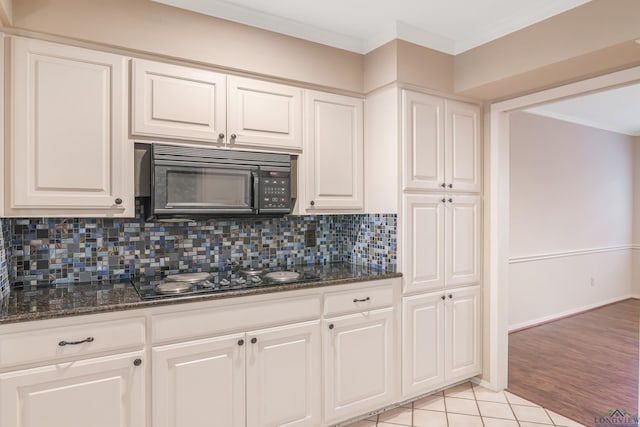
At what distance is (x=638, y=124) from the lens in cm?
530

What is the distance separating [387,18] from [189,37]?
1.17 meters

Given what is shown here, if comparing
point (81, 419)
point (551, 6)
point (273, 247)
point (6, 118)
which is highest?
point (551, 6)

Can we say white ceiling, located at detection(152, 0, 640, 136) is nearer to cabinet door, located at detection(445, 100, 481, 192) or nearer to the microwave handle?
cabinet door, located at detection(445, 100, 481, 192)

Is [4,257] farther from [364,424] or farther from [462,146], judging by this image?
[462,146]

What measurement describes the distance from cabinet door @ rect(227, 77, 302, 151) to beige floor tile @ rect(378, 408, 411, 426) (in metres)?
1.79

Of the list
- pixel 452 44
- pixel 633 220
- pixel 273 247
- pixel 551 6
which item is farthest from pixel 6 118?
pixel 633 220

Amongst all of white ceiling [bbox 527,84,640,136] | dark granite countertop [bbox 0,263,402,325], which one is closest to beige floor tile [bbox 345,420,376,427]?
dark granite countertop [bbox 0,263,402,325]

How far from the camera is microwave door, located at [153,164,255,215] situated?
2.08 metres

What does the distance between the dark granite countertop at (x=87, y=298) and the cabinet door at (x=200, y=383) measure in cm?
22

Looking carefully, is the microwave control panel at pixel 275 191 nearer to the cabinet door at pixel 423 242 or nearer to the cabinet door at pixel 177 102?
the cabinet door at pixel 177 102

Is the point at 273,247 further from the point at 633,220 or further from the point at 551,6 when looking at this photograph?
the point at 633,220

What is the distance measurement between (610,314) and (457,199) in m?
3.72

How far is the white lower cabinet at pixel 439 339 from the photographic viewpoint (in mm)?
2604

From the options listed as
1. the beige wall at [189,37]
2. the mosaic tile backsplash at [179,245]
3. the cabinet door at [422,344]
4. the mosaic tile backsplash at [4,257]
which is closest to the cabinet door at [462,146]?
the mosaic tile backsplash at [179,245]
